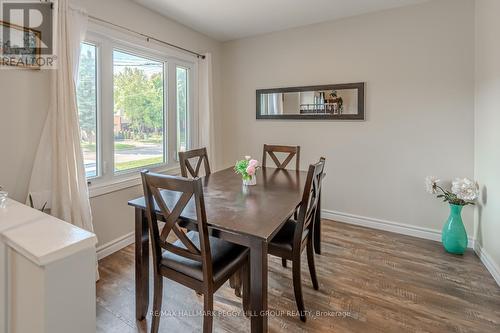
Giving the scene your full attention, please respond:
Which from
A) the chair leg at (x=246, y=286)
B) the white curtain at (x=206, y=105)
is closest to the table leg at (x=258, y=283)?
the chair leg at (x=246, y=286)

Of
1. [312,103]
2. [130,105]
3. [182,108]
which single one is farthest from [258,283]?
[182,108]

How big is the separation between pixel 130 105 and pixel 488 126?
11.1 feet

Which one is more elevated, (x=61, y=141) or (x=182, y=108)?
(x=182, y=108)

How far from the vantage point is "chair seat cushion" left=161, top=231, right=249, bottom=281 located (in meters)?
1.41

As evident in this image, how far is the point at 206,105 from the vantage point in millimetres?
3637

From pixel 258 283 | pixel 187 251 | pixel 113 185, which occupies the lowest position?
pixel 258 283

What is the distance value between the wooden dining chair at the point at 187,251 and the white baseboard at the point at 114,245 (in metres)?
1.26

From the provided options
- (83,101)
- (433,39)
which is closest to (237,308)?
(83,101)

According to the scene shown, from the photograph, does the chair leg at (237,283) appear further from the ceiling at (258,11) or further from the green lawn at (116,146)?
the ceiling at (258,11)

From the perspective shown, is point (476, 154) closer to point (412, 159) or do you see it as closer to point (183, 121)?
point (412, 159)

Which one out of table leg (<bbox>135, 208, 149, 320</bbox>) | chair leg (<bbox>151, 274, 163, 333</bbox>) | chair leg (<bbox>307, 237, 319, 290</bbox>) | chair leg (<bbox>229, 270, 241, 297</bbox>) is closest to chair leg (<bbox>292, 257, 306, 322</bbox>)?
chair leg (<bbox>307, 237, 319, 290</bbox>)

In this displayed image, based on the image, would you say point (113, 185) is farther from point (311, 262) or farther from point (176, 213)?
point (311, 262)

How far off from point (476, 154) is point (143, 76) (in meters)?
3.55

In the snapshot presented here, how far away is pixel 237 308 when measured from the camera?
5.97 ft
